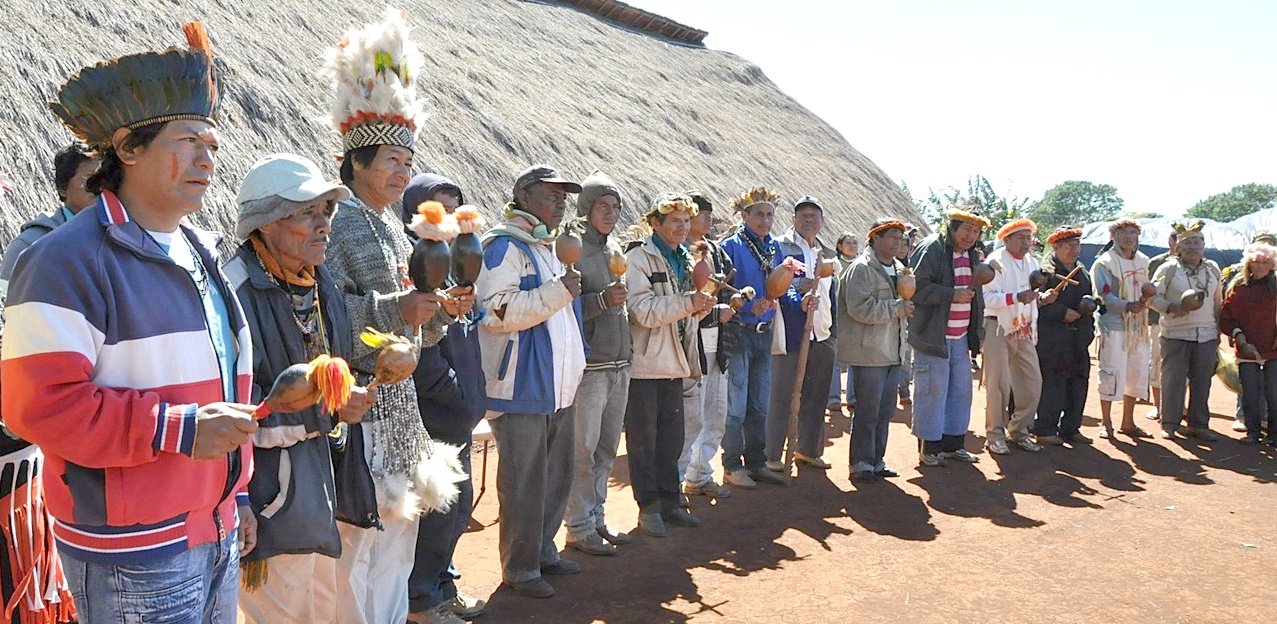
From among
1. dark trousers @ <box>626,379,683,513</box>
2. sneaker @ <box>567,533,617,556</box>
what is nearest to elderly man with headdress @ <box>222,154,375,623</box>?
sneaker @ <box>567,533,617,556</box>

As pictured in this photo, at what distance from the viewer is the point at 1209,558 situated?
18.1 feet

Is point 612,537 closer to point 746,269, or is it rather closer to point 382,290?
point 746,269

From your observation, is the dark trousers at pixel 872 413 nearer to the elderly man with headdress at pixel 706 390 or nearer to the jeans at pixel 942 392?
the jeans at pixel 942 392

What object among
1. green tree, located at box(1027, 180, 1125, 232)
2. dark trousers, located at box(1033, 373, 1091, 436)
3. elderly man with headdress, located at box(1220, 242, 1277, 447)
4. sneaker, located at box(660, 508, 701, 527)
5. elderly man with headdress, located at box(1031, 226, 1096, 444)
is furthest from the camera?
green tree, located at box(1027, 180, 1125, 232)

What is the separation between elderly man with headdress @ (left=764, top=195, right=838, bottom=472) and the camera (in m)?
7.21

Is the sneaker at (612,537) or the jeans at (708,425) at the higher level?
the jeans at (708,425)

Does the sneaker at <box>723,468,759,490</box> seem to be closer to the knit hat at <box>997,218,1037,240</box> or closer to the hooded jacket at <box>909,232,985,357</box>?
the hooded jacket at <box>909,232,985,357</box>

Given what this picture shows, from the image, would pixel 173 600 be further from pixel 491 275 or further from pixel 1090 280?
pixel 1090 280

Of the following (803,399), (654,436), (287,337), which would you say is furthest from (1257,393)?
(287,337)

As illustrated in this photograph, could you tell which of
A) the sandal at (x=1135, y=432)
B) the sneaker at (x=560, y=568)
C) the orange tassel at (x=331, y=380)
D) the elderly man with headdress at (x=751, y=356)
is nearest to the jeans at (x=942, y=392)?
→ the elderly man with headdress at (x=751, y=356)

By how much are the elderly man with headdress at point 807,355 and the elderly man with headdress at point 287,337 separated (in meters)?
4.62

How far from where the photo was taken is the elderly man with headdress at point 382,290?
3172 millimetres

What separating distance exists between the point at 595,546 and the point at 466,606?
3.70 feet

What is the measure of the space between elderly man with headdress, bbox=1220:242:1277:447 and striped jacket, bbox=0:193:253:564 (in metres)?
9.12
